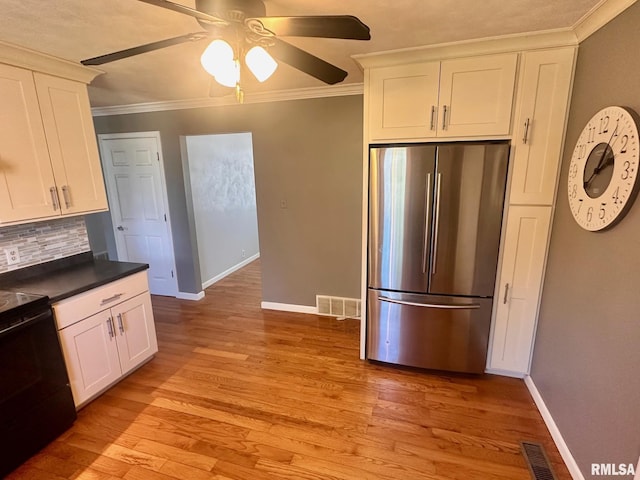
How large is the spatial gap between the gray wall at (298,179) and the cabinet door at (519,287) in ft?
4.77

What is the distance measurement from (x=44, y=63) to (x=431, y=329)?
3.36 meters

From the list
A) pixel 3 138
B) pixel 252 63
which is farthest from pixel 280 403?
pixel 3 138

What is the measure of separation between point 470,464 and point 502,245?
1.42 metres

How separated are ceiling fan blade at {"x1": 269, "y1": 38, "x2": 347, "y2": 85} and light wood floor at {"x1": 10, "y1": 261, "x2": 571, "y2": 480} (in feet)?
7.02

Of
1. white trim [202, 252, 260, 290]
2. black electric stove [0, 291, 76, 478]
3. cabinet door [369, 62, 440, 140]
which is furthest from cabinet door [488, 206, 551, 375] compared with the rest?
white trim [202, 252, 260, 290]

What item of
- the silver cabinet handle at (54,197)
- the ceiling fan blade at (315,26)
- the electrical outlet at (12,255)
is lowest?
the electrical outlet at (12,255)

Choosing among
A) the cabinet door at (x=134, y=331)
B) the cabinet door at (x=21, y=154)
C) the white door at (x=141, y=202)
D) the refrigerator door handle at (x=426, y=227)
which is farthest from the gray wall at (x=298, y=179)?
the cabinet door at (x=21, y=154)

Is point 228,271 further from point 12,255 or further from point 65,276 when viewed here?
point 12,255

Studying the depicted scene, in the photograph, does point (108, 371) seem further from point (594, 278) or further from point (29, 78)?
point (594, 278)

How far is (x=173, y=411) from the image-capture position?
225cm

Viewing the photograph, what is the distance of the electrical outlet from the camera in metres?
2.25

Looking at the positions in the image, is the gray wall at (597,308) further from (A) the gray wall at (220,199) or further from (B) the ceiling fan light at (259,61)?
(A) the gray wall at (220,199)

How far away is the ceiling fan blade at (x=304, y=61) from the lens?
1.44m

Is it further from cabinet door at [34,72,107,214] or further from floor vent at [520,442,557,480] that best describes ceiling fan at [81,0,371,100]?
floor vent at [520,442,557,480]
